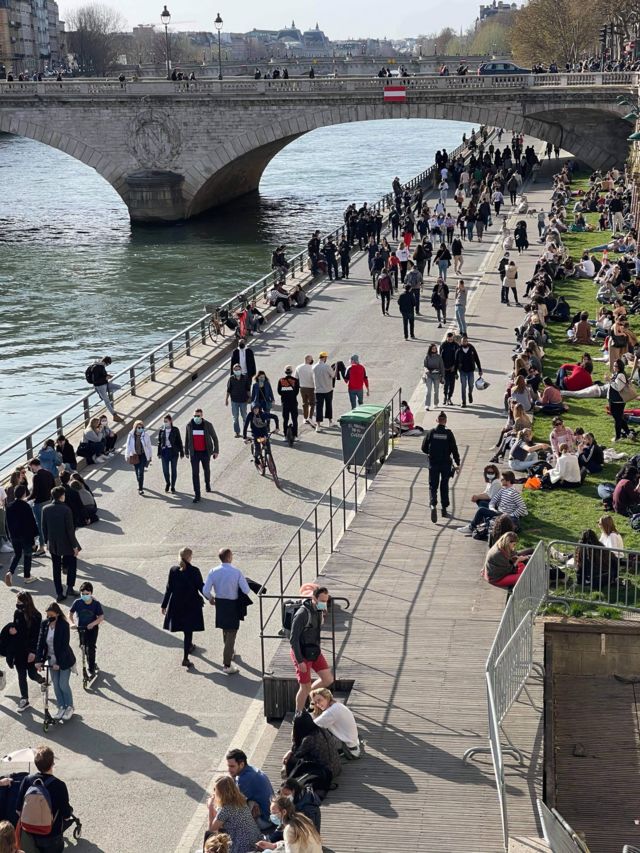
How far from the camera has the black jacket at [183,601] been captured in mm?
13969

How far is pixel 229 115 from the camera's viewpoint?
5903 cm

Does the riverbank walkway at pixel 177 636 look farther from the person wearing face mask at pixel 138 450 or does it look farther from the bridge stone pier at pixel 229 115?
the bridge stone pier at pixel 229 115

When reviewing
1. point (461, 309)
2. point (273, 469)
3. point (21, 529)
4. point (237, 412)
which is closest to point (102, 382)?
point (237, 412)

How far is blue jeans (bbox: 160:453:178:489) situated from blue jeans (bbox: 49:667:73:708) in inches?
279

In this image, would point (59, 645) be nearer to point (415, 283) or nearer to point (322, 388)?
point (322, 388)

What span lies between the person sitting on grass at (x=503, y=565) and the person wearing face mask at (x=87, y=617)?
13.6 ft

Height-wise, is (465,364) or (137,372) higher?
(465,364)

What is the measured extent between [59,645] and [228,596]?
6.05ft

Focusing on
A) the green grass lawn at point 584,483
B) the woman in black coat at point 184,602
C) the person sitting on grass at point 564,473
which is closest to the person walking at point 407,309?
the green grass lawn at point 584,483

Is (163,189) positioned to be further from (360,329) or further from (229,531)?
(229,531)

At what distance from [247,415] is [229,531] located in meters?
4.17

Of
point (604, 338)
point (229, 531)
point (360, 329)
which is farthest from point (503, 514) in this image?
point (360, 329)

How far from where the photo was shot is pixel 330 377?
23.1 meters

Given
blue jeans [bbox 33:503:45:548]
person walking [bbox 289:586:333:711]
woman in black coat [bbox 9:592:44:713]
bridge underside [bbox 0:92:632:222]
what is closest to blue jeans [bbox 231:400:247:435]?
blue jeans [bbox 33:503:45:548]
